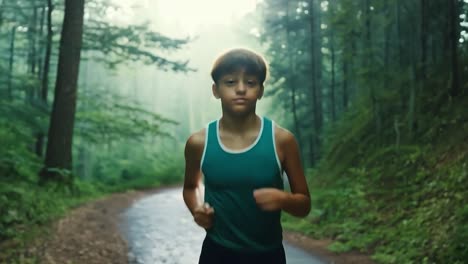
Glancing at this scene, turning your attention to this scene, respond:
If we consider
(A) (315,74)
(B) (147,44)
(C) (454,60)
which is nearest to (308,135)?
(A) (315,74)

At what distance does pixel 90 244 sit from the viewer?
26.3ft

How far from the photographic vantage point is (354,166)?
54.4 feet

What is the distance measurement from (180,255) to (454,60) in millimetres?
9103

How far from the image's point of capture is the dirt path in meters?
7.10

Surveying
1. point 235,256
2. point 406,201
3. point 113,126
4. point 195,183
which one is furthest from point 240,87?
point 113,126

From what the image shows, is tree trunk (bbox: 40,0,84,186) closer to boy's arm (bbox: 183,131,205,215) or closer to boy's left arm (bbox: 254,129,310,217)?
boy's arm (bbox: 183,131,205,215)

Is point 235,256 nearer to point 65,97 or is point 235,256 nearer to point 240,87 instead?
point 240,87

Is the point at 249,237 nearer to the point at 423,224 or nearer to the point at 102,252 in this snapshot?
the point at 102,252

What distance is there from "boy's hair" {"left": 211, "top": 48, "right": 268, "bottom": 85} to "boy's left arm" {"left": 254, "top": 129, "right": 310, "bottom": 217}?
290mm

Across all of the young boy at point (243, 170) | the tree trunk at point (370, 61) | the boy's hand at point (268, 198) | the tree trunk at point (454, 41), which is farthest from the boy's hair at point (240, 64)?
the tree trunk at point (370, 61)

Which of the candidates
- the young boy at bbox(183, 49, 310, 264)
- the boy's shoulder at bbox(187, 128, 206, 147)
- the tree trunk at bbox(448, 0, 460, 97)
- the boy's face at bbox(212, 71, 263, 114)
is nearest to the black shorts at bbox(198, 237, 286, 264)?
the young boy at bbox(183, 49, 310, 264)

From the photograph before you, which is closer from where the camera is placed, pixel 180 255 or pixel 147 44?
pixel 180 255

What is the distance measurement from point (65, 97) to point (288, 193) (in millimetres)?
12306

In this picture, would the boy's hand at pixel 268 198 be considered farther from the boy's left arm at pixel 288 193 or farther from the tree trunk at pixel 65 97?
the tree trunk at pixel 65 97
